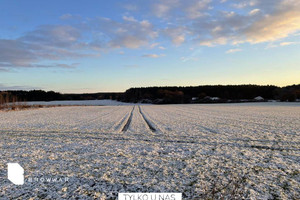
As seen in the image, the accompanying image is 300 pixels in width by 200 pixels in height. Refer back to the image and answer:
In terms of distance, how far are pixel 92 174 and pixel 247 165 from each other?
18.1 ft

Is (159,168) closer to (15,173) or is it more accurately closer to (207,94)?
(15,173)

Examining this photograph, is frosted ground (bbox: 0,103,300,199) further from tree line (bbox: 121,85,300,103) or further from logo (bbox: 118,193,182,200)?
tree line (bbox: 121,85,300,103)

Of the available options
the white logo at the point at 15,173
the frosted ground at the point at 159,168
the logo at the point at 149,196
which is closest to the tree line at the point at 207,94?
the frosted ground at the point at 159,168

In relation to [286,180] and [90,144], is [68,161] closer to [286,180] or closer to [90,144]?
[90,144]

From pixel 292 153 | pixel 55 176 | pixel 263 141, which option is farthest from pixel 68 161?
pixel 263 141

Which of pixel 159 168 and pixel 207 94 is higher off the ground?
pixel 207 94

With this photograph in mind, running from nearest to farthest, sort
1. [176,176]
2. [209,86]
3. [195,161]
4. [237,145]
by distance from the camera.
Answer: [176,176] < [195,161] < [237,145] < [209,86]

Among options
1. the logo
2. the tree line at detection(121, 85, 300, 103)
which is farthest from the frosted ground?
the tree line at detection(121, 85, 300, 103)

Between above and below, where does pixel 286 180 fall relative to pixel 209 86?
below

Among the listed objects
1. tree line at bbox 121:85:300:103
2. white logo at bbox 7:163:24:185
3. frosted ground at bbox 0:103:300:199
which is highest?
tree line at bbox 121:85:300:103

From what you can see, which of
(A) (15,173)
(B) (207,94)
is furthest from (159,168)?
(B) (207,94)

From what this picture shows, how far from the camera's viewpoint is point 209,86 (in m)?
170

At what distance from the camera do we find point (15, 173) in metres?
6.16

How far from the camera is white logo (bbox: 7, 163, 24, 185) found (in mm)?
5582
